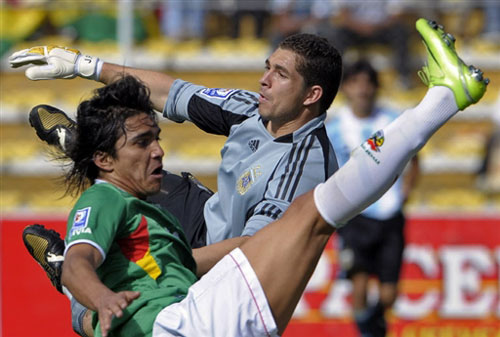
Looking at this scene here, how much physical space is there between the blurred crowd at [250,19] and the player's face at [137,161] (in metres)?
6.41

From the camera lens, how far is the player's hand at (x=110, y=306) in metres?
2.67

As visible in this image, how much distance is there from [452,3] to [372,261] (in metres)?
3.88

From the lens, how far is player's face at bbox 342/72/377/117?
725 cm

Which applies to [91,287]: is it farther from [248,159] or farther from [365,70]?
[365,70]

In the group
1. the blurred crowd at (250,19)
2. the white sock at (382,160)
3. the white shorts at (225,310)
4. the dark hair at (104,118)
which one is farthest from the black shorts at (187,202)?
the blurred crowd at (250,19)

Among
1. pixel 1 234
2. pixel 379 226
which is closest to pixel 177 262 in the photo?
pixel 379 226

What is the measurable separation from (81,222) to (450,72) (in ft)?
4.15

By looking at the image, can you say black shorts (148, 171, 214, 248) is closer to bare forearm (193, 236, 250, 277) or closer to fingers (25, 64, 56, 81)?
bare forearm (193, 236, 250, 277)

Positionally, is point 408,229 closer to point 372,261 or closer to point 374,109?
point 372,261

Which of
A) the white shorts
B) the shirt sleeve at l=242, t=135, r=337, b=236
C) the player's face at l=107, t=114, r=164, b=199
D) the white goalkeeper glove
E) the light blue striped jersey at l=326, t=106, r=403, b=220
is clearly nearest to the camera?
the white shorts

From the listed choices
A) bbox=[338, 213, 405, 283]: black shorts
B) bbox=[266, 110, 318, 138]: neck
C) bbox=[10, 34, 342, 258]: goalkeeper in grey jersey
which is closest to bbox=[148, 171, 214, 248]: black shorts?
bbox=[10, 34, 342, 258]: goalkeeper in grey jersey

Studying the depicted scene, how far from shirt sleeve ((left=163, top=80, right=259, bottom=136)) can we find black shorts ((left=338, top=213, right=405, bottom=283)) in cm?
320

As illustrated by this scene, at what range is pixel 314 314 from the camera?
304 inches

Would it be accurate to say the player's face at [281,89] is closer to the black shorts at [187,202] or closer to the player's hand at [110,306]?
the black shorts at [187,202]
